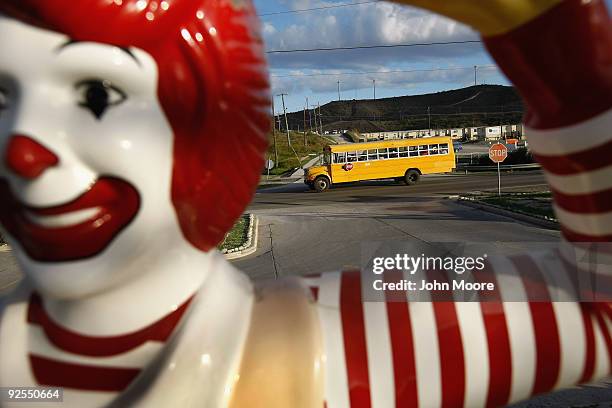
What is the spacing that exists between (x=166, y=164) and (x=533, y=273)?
0.84 metres

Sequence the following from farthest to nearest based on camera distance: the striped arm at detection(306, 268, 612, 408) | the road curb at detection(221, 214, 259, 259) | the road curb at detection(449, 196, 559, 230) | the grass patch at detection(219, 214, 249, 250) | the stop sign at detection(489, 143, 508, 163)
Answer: the stop sign at detection(489, 143, 508, 163), the road curb at detection(449, 196, 559, 230), the grass patch at detection(219, 214, 249, 250), the road curb at detection(221, 214, 259, 259), the striped arm at detection(306, 268, 612, 408)

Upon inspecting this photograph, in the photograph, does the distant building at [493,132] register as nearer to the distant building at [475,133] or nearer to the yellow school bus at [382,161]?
the distant building at [475,133]

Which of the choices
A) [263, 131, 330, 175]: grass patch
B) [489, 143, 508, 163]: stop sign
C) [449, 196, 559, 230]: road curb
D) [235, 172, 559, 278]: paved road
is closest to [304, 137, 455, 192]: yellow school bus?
[235, 172, 559, 278]: paved road

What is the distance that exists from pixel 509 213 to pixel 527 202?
128cm

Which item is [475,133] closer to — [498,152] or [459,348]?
[498,152]

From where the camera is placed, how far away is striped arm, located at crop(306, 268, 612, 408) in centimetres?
119

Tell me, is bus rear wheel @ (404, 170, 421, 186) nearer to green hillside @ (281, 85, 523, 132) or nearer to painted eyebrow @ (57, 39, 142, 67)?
painted eyebrow @ (57, 39, 142, 67)

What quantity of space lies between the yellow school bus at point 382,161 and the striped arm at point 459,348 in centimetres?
1643

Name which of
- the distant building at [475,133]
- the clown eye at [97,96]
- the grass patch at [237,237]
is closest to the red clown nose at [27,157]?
the clown eye at [97,96]

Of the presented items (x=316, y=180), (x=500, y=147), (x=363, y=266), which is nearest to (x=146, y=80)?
(x=363, y=266)

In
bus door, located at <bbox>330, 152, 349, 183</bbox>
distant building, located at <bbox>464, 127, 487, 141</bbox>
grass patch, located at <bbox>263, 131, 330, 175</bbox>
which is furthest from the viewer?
distant building, located at <bbox>464, 127, 487, 141</bbox>

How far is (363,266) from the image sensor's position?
1410 millimetres

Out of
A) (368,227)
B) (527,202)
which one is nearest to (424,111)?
(527,202)

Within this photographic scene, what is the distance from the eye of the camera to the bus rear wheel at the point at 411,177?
17688 mm
